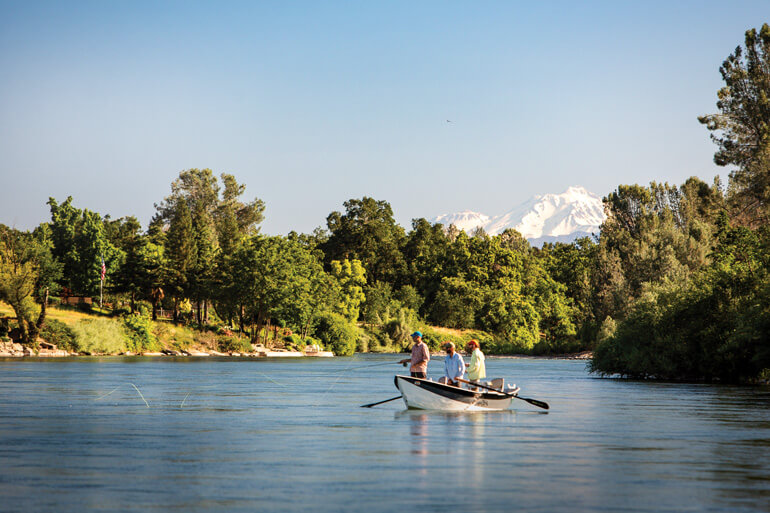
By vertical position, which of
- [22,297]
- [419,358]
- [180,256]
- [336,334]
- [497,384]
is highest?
[180,256]

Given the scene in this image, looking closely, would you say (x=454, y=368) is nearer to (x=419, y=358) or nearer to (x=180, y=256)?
(x=419, y=358)

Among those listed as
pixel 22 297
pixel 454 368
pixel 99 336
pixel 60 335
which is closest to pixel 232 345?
pixel 99 336

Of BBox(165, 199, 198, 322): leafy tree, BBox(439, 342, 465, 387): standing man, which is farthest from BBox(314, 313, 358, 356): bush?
BBox(439, 342, 465, 387): standing man

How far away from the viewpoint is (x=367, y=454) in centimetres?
2022

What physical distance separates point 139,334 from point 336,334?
2748 centimetres

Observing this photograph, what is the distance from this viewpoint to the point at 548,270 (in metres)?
152

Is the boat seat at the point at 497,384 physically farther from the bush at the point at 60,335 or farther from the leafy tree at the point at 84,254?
the leafy tree at the point at 84,254

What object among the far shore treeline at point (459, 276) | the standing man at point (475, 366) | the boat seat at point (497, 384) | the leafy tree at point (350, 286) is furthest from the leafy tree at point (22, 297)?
the boat seat at point (497, 384)

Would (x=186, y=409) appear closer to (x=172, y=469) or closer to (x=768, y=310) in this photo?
→ (x=172, y=469)

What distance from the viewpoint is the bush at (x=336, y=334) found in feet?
382

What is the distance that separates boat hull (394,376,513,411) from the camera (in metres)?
30.8

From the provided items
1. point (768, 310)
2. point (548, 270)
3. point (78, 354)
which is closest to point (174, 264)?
point (78, 354)

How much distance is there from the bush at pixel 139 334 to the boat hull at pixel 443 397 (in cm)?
6941

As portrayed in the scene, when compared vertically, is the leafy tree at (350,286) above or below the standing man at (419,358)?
above
